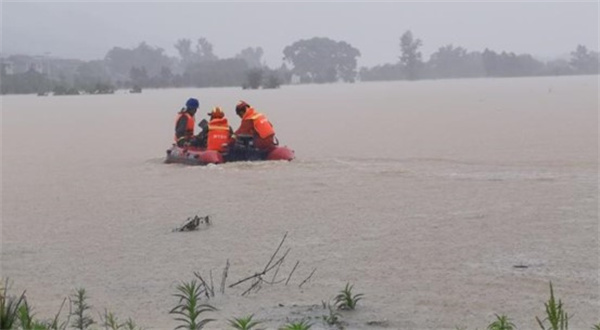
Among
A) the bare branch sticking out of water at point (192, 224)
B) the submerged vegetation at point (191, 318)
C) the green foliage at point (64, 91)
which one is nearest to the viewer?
the submerged vegetation at point (191, 318)

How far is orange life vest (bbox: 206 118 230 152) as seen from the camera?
1159 centimetres

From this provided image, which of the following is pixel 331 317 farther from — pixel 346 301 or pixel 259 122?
pixel 259 122

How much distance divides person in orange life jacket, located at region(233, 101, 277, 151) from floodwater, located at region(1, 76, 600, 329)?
0.40 m

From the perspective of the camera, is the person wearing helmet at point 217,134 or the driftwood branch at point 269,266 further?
the person wearing helmet at point 217,134

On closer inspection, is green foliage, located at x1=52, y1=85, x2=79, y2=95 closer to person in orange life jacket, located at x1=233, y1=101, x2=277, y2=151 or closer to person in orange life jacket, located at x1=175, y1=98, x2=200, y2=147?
person in orange life jacket, located at x1=175, y1=98, x2=200, y2=147

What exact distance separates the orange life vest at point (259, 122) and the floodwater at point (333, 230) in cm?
43

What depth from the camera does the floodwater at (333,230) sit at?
16.0ft

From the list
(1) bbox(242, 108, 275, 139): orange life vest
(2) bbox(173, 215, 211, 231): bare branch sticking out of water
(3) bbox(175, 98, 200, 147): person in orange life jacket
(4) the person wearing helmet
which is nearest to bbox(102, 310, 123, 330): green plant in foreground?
(2) bbox(173, 215, 211, 231): bare branch sticking out of water

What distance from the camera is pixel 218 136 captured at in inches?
461

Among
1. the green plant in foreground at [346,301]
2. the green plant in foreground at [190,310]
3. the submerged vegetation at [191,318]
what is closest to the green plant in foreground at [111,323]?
the submerged vegetation at [191,318]

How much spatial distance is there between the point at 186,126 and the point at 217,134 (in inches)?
25.6

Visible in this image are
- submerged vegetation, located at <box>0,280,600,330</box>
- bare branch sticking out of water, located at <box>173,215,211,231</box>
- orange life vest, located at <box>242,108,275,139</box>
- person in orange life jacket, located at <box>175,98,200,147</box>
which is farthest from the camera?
person in orange life jacket, located at <box>175,98,200,147</box>

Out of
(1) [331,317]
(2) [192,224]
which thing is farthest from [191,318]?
(2) [192,224]

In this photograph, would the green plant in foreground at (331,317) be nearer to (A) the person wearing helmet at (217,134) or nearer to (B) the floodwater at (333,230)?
(B) the floodwater at (333,230)
